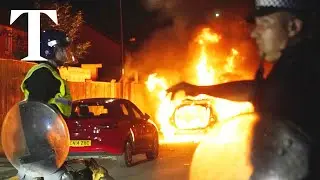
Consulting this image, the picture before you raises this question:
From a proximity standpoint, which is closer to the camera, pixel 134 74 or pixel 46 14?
pixel 46 14

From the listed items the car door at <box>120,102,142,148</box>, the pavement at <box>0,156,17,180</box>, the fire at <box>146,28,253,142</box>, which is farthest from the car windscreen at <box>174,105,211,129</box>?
the pavement at <box>0,156,17,180</box>

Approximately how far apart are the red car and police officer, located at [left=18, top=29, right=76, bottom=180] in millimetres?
9132

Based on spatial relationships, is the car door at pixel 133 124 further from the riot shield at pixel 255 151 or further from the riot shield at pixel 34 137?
the riot shield at pixel 255 151

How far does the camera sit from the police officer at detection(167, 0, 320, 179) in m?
2.57

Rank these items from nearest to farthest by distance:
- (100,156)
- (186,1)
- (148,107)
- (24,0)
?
1. (100,156)
2. (24,0)
3. (186,1)
4. (148,107)

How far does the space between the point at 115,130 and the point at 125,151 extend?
22.6 inches

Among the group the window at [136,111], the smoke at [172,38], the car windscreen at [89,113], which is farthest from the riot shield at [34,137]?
the smoke at [172,38]

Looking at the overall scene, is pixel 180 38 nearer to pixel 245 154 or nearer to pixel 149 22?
pixel 149 22

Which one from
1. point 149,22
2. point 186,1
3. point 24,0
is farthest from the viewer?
point 149,22

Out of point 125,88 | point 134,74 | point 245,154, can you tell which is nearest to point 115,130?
point 245,154

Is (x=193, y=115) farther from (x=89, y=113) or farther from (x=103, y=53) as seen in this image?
(x=103, y=53)

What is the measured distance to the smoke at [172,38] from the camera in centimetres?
3281

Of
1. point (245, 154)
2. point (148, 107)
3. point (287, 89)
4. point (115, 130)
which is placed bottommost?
point (148, 107)

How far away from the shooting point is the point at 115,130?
588 inches
